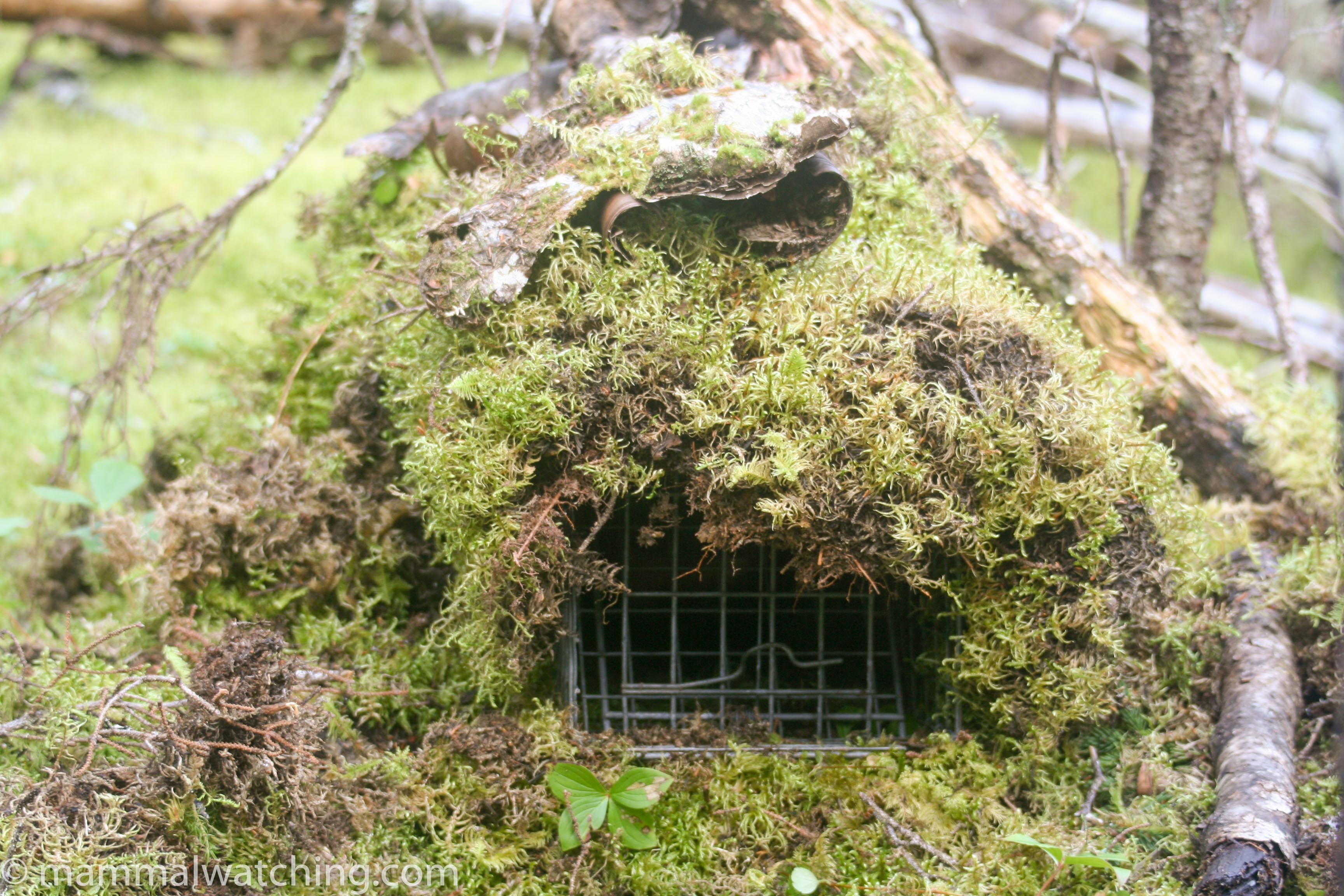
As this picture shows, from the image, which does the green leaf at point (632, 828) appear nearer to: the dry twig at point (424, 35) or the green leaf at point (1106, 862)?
the green leaf at point (1106, 862)

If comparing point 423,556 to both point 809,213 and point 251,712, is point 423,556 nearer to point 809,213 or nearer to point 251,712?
point 251,712

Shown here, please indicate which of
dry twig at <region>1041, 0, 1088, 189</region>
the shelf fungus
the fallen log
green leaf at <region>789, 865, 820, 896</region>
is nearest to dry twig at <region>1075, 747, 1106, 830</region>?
green leaf at <region>789, 865, 820, 896</region>

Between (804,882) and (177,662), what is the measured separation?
5.31ft

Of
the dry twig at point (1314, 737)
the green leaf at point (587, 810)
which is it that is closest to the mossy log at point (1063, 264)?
the dry twig at point (1314, 737)

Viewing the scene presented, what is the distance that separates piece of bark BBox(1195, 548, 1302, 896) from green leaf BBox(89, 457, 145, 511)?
325 cm

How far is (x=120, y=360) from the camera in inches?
126

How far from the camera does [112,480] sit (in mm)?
3131

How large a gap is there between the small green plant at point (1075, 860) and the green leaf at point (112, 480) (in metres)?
2.86

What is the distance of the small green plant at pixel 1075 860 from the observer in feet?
6.26

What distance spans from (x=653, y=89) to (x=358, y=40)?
148cm

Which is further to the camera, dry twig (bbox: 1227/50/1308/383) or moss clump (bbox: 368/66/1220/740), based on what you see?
dry twig (bbox: 1227/50/1308/383)

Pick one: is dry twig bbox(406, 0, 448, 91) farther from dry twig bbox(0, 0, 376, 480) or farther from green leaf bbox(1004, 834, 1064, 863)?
green leaf bbox(1004, 834, 1064, 863)

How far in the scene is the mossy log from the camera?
3131 millimetres

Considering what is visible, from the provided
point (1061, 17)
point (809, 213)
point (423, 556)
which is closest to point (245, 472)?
point (423, 556)
